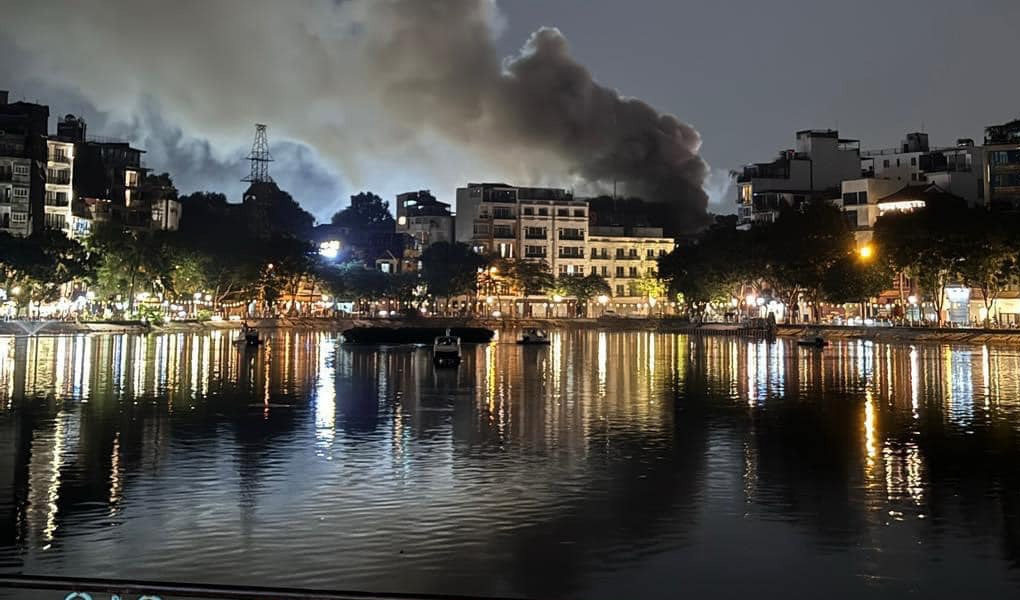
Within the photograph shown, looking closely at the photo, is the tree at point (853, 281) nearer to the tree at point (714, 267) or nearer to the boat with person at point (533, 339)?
the tree at point (714, 267)

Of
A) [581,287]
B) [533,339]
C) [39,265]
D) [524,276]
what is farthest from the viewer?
[581,287]

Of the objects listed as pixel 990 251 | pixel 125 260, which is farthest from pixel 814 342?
pixel 125 260

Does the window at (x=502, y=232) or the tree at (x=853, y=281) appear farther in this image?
the window at (x=502, y=232)

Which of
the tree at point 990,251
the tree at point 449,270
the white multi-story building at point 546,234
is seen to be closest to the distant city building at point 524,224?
the white multi-story building at point 546,234

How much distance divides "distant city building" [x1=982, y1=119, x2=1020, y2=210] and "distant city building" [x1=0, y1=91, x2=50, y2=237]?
116072mm

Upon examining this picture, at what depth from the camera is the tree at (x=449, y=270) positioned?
556 ft

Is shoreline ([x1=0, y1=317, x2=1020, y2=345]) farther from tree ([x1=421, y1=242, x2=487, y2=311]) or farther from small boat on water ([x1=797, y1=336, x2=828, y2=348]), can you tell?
small boat on water ([x1=797, y1=336, x2=828, y2=348])

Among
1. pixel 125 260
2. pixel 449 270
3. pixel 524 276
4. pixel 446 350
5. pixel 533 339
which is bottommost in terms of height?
pixel 446 350

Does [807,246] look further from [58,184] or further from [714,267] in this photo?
[58,184]

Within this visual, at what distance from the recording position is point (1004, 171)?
118875mm

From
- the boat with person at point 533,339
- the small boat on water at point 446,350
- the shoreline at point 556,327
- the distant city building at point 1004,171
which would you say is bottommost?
the small boat on water at point 446,350

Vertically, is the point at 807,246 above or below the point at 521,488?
above

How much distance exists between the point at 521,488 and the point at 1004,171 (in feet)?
383

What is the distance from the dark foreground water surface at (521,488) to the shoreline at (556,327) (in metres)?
55.5
